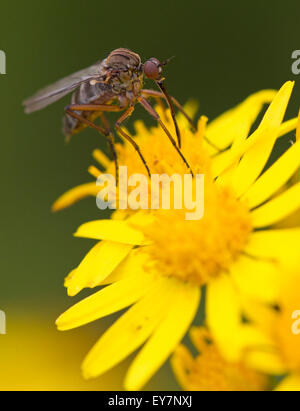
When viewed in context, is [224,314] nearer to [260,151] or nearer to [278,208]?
[278,208]

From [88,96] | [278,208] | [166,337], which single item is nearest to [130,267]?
[166,337]

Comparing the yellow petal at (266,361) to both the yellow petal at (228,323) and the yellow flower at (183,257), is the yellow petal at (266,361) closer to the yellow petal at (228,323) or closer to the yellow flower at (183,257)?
the yellow petal at (228,323)

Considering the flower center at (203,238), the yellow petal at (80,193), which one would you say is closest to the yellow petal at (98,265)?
the flower center at (203,238)

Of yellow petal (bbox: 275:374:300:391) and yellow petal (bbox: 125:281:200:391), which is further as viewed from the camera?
yellow petal (bbox: 125:281:200:391)

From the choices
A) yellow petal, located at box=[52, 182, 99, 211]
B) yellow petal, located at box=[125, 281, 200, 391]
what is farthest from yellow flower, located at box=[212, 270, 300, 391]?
yellow petal, located at box=[52, 182, 99, 211]

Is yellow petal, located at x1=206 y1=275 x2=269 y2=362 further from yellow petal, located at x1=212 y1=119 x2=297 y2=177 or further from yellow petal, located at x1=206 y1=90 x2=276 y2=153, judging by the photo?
yellow petal, located at x1=206 y1=90 x2=276 y2=153
